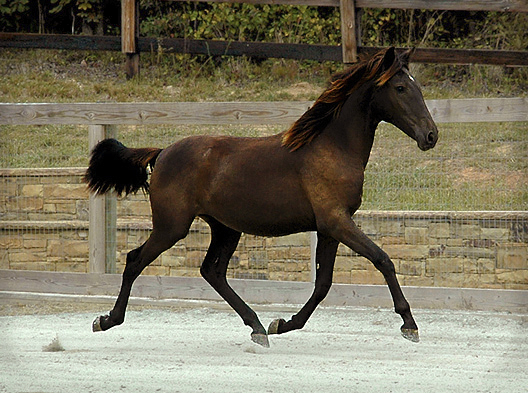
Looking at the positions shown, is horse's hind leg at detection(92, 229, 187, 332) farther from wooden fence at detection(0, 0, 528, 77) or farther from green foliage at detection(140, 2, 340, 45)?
green foliage at detection(140, 2, 340, 45)

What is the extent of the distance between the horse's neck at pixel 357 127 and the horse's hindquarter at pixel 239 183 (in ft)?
1.05

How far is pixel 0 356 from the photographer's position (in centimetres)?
572

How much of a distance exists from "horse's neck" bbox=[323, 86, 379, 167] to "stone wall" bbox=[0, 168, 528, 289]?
2478 millimetres

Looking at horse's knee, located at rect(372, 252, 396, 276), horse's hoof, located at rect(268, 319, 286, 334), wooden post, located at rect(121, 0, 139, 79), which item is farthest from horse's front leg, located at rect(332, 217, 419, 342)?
wooden post, located at rect(121, 0, 139, 79)

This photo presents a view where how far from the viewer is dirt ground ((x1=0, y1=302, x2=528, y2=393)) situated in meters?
4.95

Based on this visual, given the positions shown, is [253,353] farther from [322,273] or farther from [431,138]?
[431,138]

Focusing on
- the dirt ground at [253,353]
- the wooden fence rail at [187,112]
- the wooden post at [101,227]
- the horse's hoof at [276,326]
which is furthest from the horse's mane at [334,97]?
the wooden post at [101,227]

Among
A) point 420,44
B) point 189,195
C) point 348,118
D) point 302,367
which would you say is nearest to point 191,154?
point 189,195

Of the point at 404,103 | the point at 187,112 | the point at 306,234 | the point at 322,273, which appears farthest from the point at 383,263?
the point at 187,112

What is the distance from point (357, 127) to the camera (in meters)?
5.10

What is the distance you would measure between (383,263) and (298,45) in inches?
256

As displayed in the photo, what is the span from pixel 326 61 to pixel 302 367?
21.6ft

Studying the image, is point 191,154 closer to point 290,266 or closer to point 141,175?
point 141,175

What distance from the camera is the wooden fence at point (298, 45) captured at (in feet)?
33.4
